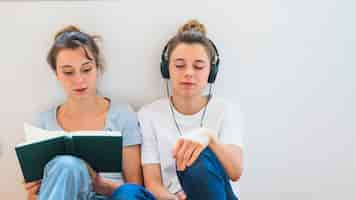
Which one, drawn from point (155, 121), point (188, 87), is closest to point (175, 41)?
point (188, 87)

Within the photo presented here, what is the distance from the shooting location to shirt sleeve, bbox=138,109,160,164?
4.61 ft

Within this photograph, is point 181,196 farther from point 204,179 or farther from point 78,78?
point 78,78

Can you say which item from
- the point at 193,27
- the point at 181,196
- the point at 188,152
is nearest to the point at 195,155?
the point at 188,152

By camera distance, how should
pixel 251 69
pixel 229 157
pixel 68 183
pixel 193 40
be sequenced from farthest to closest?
pixel 251 69
pixel 193 40
pixel 229 157
pixel 68 183

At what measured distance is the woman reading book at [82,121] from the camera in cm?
114

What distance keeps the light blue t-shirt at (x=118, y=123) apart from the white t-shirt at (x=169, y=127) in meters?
0.03

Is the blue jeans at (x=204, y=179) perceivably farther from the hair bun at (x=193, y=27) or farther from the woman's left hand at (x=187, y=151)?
the hair bun at (x=193, y=27)

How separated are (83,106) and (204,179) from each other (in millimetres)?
491

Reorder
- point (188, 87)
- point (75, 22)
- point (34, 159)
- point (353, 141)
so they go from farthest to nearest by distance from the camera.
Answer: point (353, 141)
point (75, 22)
point (188, 87)
point (34, 159)

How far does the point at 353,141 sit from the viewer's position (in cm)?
158

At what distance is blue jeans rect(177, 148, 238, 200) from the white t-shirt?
237mm

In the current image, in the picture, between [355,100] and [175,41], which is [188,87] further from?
[355,100]

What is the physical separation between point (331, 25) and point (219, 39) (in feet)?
1.20

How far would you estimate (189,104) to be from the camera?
55.9 inches
